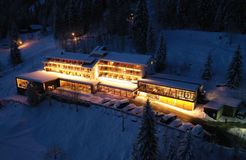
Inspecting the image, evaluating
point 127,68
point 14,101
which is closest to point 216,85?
point 127,68

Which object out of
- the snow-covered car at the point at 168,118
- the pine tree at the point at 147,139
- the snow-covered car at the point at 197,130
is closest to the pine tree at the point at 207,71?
the snow-covered car at the point at 168,118

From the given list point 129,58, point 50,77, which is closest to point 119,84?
point 129,58

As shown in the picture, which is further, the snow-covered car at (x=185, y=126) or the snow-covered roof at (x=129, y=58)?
the snow-covered roof at (x=129, y=58)

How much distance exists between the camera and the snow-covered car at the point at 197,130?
33969 mm

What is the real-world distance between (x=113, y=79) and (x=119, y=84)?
3.17 m

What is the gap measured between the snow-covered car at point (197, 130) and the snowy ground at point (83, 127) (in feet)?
6.66

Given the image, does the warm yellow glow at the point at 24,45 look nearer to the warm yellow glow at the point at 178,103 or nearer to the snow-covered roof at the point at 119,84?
the snow-covered roof at the point at 119,84

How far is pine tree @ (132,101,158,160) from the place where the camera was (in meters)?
26.8

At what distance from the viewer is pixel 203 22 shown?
222 feet

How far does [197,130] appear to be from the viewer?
34.4 meters

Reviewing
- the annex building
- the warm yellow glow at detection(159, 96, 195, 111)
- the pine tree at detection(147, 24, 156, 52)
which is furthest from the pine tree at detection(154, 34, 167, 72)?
the warm yellow glow at detection(159, 96, 195, 111)

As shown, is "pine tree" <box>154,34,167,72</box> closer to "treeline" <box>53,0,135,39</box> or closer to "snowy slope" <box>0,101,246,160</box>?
"snowy slope" <box>0,101,246,160</box>

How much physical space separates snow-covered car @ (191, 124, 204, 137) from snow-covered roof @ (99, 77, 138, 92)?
578 inches

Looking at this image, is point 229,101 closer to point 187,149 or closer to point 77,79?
point 187,149
